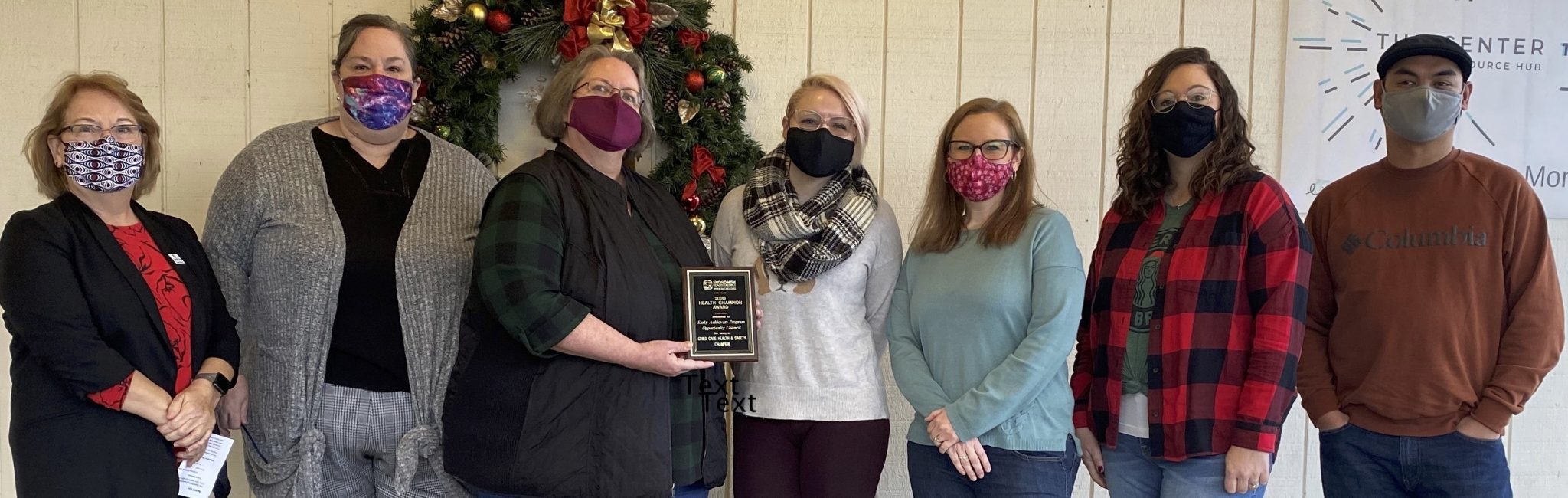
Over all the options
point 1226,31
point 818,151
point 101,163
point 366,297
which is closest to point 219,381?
point 366,297

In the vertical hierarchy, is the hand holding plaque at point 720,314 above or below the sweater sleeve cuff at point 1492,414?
above

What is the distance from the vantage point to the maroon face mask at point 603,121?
188cm

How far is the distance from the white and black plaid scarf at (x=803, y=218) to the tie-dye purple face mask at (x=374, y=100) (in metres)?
0.75

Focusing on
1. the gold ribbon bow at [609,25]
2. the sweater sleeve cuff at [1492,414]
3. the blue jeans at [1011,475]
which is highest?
the gold ribbon bow at [609,25]

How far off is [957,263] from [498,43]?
51.5 inches

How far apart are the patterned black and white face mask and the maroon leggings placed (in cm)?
127

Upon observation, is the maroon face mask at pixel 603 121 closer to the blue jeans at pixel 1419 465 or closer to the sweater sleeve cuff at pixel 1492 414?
the blue jeans at pixel 1419 465

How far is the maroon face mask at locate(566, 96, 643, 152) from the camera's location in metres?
1.88

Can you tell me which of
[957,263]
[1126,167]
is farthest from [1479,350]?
[957,263]

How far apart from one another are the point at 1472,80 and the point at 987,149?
1.84 metres

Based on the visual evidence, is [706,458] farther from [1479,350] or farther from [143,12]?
[143,12]

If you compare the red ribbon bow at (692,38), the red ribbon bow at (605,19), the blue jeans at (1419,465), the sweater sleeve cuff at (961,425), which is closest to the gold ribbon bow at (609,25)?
the red ribbon bow at (605,19)

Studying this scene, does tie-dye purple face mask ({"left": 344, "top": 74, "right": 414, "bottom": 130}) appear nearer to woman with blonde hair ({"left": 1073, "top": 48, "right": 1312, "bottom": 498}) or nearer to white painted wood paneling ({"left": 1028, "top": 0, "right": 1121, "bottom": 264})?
woman with blonde hair ({"left": 1073, "top": 48, "right": 1312, "bottom": 498})

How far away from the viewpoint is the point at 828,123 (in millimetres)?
2109
